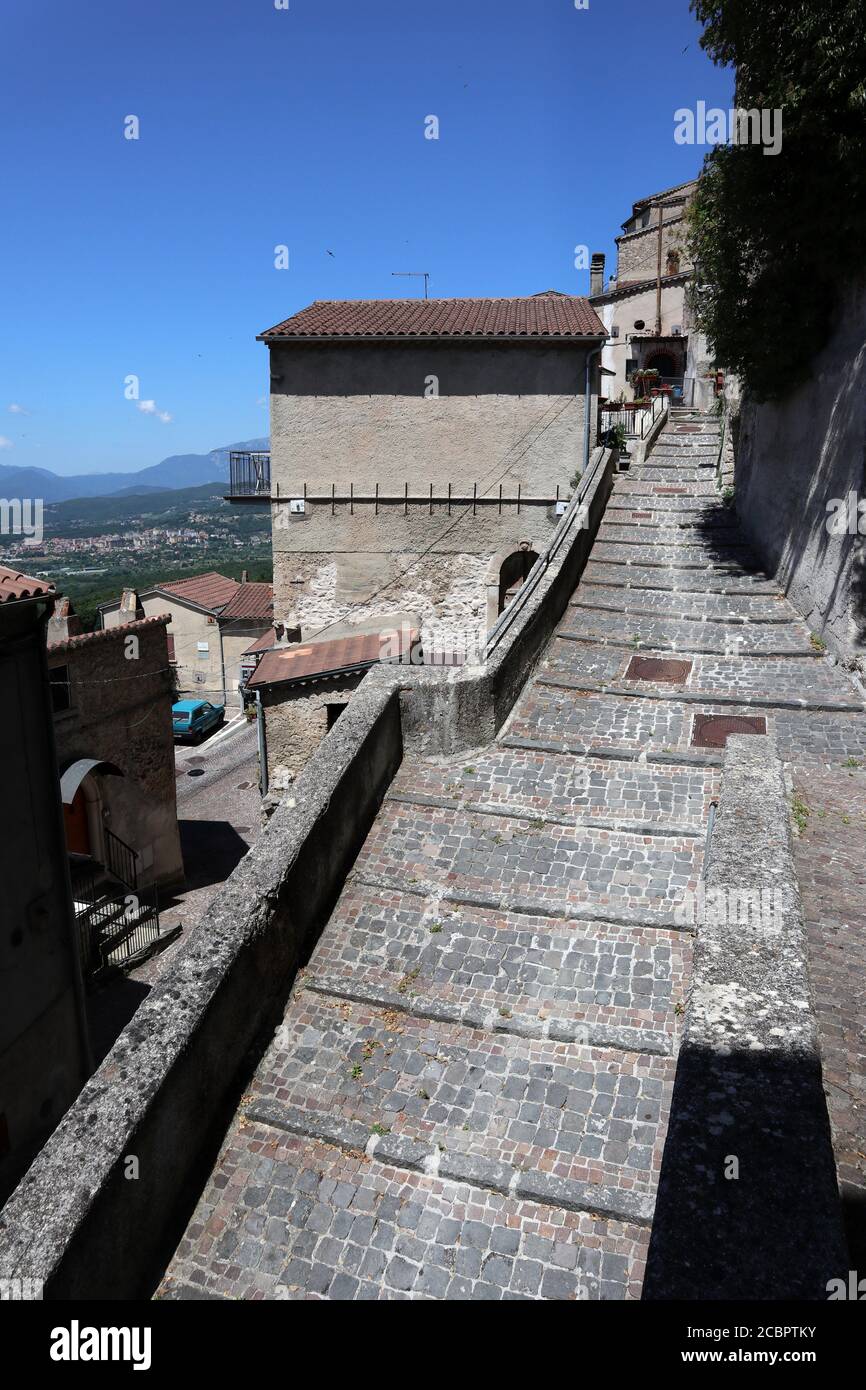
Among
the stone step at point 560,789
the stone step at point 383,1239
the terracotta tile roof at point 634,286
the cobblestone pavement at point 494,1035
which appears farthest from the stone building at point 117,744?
the terracotta tile roof at point 634,286

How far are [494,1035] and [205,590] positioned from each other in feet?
140

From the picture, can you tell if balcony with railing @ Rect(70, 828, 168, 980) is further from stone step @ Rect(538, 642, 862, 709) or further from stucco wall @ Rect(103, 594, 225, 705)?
stucco wall @ Rect(103, 594, 225, 705)

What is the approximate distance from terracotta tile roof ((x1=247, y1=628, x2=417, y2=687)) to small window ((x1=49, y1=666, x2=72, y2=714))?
3410mm

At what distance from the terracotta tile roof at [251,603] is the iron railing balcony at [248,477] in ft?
70.7

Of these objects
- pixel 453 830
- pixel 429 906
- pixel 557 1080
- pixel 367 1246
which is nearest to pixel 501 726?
pixel 453 830

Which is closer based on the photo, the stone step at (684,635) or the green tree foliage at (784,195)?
the green tree foliage at (784,195)

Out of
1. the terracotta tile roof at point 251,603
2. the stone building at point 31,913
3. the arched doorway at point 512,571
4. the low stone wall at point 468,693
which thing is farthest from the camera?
the terracotta tile roof at point 251,603

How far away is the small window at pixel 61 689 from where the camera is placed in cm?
1585

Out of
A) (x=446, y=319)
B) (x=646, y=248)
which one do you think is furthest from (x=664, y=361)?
(x=446, y=319)

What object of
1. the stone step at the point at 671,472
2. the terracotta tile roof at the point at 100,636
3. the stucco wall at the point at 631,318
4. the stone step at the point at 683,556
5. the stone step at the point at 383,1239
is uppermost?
the stucco wall at the point at 631,318

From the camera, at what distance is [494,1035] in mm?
4895

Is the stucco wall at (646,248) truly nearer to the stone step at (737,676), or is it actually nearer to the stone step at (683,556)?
the stone step at (683,556)

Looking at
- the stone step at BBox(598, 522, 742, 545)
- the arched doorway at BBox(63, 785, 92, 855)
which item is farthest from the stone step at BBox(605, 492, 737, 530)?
the arched doorway at BBox(63, 785, 92, 855)
